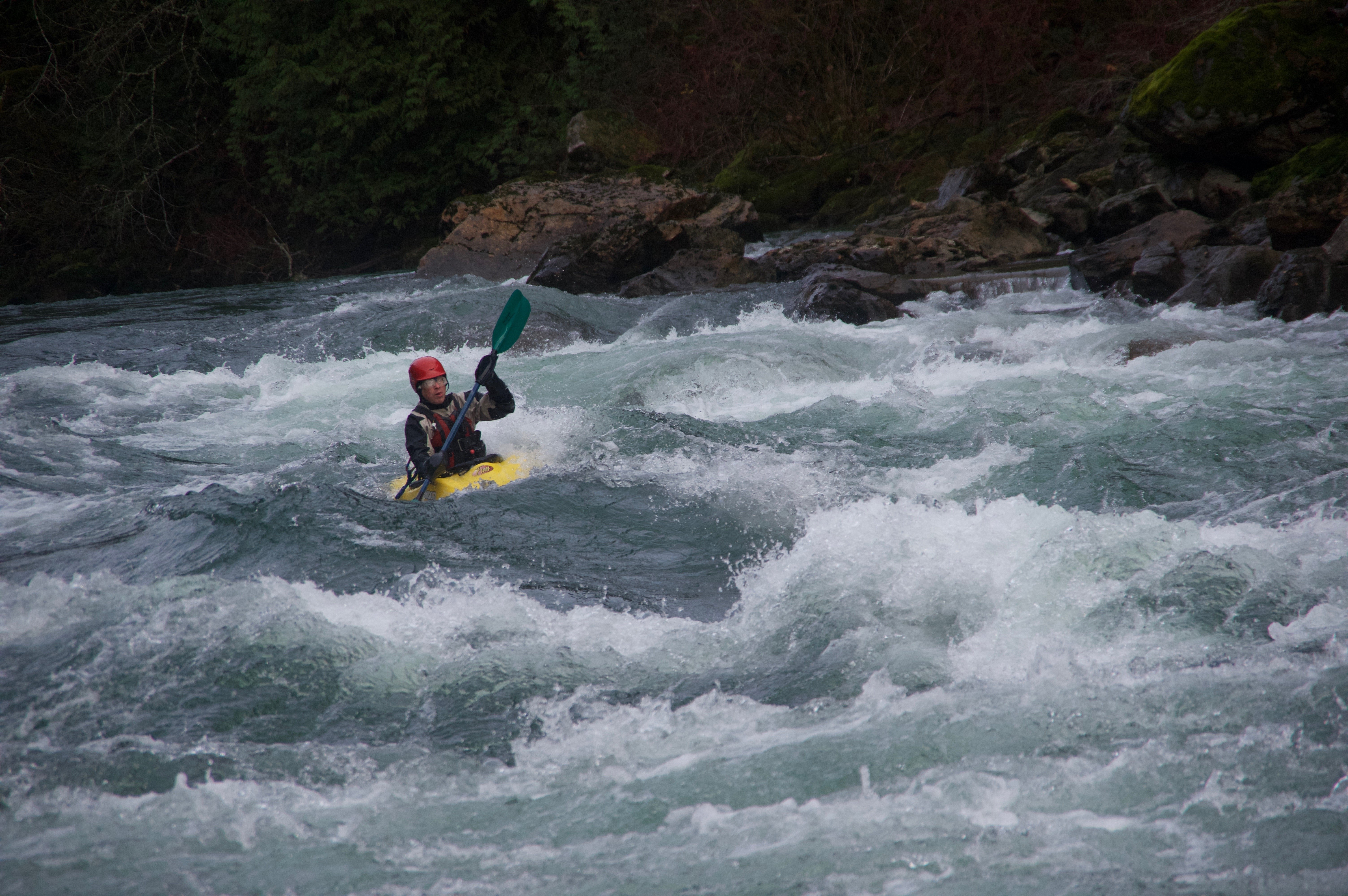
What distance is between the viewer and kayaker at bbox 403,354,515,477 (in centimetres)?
501

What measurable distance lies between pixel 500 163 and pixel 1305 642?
18.5 meters

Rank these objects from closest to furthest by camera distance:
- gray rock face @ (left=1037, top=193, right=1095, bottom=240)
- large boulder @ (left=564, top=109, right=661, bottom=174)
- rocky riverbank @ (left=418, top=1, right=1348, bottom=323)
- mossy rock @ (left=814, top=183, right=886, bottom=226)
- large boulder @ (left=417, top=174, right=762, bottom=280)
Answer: rocky riverbank @ (left=418, top=1, right=1348, bottom=323), gray rock face @ (left=1037, top=193, right=1095, bottom=240), large boulder @ (left=417, top=174, right=762, bottom=280), mossy rock @ (left=814, top=183, right=886, bottom=226), large boulder @ (left=564, top=109, right=661, bottom=174)

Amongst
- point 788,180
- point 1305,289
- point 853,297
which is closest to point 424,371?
point 853,297

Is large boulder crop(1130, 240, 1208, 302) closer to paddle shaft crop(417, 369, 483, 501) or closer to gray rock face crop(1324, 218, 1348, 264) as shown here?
gray rock face crop(1324, 218, 1348, 264)

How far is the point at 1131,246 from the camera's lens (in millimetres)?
8258

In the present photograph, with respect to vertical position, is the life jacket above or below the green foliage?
below

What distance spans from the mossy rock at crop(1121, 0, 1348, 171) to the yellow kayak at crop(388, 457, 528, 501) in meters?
7.32

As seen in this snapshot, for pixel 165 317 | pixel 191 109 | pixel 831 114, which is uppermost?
pixel 191 109

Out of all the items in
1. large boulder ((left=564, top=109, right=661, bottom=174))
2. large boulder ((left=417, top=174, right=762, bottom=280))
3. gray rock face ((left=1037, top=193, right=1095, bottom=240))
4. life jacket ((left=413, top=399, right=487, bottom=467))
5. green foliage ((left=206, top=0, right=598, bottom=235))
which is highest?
green foliage ((left=206, top=0, right=598, bottom=235))

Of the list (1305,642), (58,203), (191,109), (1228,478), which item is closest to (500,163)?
(191,109)

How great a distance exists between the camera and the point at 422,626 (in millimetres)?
3414

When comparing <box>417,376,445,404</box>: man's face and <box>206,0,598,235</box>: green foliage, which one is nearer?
<box>417,376,445,404</box>: man's face

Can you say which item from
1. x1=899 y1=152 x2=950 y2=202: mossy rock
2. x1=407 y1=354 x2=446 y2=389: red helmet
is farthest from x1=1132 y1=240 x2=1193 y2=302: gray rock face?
x1=899 y1=152 x2=950 y2=202: mossy rock

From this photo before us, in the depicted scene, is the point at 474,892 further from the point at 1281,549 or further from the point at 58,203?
the point at 58,203
